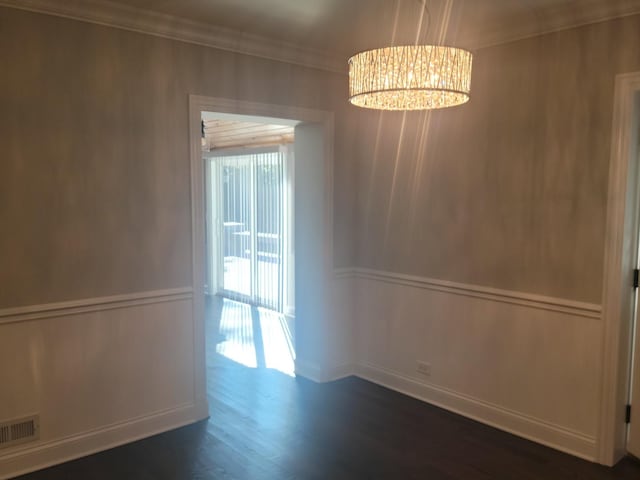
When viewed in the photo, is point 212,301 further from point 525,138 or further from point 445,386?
point 525,138

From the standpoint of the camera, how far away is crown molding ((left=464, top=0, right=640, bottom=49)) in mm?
2824

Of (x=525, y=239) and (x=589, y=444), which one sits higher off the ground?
(x=525, y=239)

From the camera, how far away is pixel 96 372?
3121 mm

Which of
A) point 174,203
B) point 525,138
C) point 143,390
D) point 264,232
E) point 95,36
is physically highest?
point 95,36

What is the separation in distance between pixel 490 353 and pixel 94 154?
2.88 meters

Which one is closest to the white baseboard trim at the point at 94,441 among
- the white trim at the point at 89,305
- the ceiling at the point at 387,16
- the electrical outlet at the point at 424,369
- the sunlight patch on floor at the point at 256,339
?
the white trim at the point at 89,305

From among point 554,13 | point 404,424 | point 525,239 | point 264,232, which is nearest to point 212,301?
point 264,232

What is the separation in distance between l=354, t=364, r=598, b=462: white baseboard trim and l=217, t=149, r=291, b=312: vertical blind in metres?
2.71

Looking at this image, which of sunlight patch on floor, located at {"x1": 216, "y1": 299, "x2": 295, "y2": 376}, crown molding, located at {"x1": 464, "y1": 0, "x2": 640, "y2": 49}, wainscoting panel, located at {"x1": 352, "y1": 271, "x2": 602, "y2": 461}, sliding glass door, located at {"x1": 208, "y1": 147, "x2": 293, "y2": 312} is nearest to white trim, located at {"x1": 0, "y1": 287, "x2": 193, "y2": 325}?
sunlight patch on floor, located at {"x1": 216, "y1": 299, "x2": 295, "y2": 376}

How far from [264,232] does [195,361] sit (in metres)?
3.73

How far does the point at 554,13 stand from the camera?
302 cm

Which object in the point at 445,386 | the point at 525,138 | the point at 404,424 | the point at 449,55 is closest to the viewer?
the point at 449,55

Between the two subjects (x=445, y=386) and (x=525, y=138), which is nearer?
(x=525, y=138)

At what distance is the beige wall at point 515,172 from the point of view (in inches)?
117
